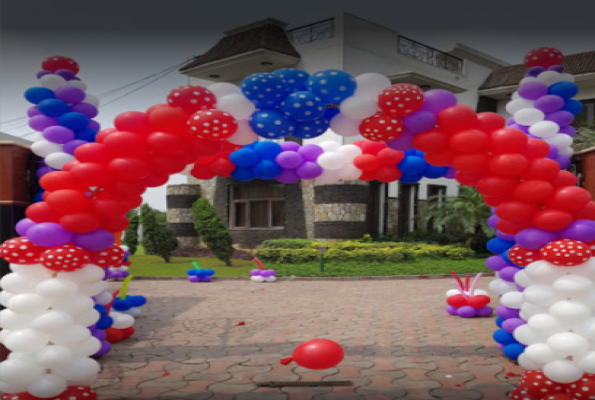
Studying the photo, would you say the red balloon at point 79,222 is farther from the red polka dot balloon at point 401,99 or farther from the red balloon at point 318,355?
the red polka dot balloon at point 401,99

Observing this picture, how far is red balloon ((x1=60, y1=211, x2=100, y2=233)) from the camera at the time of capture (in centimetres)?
399

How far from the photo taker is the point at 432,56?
2161 centimetres

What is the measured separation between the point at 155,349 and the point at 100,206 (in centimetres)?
281

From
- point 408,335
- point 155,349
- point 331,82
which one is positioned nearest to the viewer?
point 331,82

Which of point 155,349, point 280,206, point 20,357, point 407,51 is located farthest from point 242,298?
point 407,51

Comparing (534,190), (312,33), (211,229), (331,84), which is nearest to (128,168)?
(331,84)

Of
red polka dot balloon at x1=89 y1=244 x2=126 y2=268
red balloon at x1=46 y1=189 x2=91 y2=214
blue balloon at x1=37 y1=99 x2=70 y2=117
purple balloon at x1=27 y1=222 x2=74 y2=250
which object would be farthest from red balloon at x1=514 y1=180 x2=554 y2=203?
blue balloon at x1=37 y1=99 x2=70 y2=117

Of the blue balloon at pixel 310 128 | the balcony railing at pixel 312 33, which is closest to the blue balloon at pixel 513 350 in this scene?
the blue balloon at pixel 310 128

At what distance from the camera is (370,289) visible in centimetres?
1186

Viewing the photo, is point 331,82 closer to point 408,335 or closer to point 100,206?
point 100,206

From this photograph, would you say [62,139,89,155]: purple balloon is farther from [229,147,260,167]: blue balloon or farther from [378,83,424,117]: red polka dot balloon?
[378,83,424,117]: red polka dot balloon

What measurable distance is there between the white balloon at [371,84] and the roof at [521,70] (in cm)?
1719

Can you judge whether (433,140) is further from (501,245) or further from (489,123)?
(501,245)

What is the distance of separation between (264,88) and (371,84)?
0.98 m
